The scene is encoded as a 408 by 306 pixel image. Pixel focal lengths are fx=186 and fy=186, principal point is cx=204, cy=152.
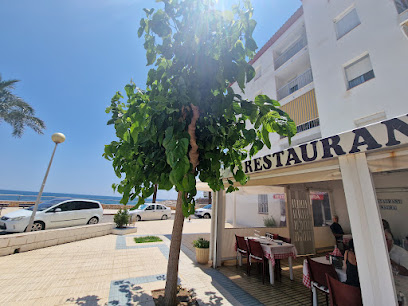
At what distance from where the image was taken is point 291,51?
13586 millimetres

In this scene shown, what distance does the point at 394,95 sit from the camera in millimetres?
7152

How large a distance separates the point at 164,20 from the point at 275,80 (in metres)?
13.8

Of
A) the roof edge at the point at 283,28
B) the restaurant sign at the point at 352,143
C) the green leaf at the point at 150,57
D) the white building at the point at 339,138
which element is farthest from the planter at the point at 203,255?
the roof edge at the point at 283,28

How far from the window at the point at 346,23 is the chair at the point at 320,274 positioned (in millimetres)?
11344

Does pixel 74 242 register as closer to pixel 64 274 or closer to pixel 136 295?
pixel 64 274

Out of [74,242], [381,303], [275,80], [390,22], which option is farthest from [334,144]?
[275,80]

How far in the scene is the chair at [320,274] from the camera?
332cm

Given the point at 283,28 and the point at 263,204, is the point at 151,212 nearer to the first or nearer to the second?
the point at 263,204

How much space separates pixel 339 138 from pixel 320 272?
8.26ft

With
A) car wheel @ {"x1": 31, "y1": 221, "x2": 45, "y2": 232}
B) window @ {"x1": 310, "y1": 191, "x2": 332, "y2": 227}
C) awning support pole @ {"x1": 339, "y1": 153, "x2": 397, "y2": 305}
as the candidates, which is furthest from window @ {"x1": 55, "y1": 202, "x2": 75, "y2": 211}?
window @ {"x1": 310, "y1": 191, "x2": 332, "y2": 227}

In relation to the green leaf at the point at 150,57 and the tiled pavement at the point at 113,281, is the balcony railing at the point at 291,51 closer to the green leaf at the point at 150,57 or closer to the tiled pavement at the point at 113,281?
the tiled pavement at the point at 113,281

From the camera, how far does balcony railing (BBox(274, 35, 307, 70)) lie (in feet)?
42.0

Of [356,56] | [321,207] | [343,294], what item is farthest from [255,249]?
[356,56]

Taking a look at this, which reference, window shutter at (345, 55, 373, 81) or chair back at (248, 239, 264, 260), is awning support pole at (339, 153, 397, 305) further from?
window shutter at (345, 55, 373, 81)
